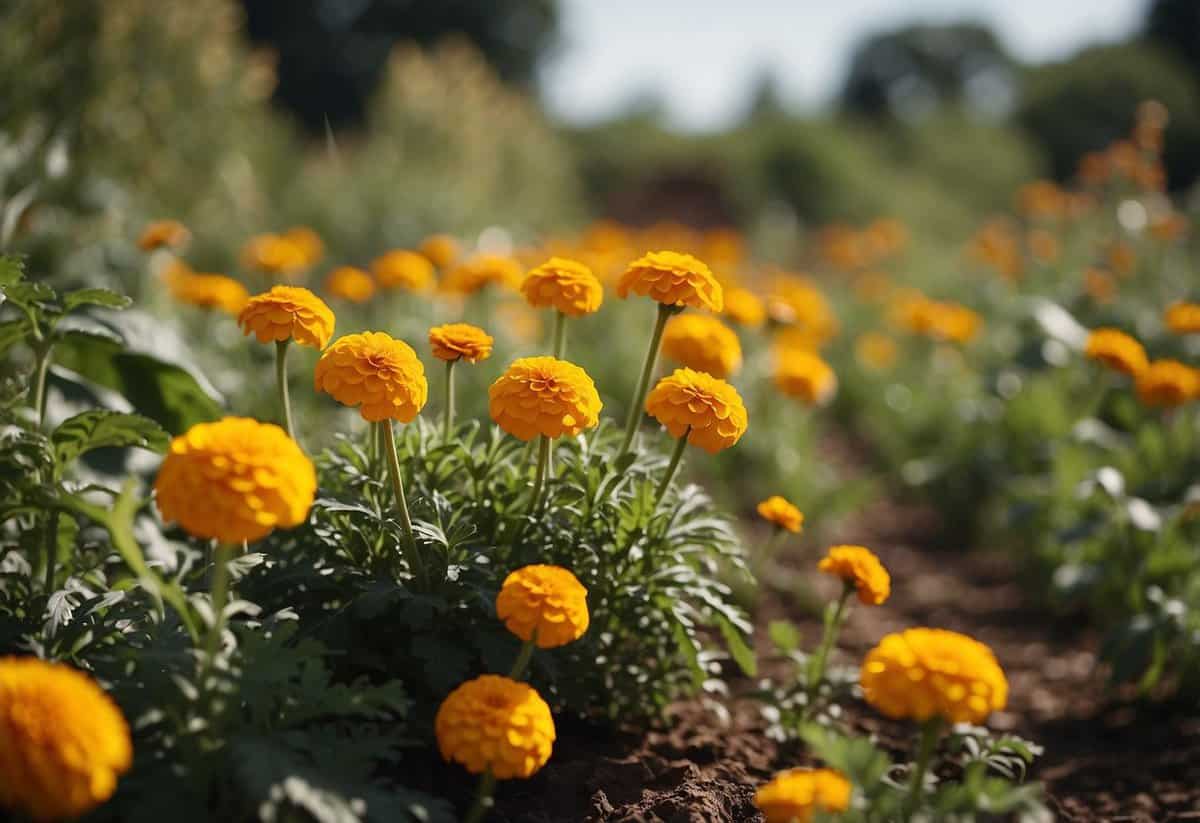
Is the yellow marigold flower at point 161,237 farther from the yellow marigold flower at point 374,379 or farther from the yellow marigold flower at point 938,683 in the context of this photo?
the yellow marigold flower at point 938,683

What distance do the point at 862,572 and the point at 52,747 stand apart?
1454 millimetres

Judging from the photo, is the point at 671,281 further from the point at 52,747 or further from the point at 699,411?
the point at 52,747

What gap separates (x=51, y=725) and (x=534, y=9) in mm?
25715

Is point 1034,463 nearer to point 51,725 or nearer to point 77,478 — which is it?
point 77,478

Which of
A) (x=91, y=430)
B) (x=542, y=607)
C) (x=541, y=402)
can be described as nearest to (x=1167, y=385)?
(x=541, y=402)

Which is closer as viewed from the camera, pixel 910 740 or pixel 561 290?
pixel 561 290

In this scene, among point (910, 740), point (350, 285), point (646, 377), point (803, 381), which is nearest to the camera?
point (646, 377)

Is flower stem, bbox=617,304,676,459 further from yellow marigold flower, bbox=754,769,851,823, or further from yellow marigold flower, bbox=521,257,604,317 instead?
yellow marigold flower, bbox=754,769,851,823

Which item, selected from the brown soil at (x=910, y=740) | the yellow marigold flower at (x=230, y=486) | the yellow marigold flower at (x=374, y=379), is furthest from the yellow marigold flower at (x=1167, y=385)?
the yellow marigold flower at (x=230, y=486)

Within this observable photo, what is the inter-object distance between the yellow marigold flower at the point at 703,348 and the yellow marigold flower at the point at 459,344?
666 mm

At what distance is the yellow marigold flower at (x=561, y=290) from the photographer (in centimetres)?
210

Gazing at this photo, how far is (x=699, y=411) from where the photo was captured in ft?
6.13

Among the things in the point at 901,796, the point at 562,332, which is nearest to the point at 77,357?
the point at 562,332

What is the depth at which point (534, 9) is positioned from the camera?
975 inches
